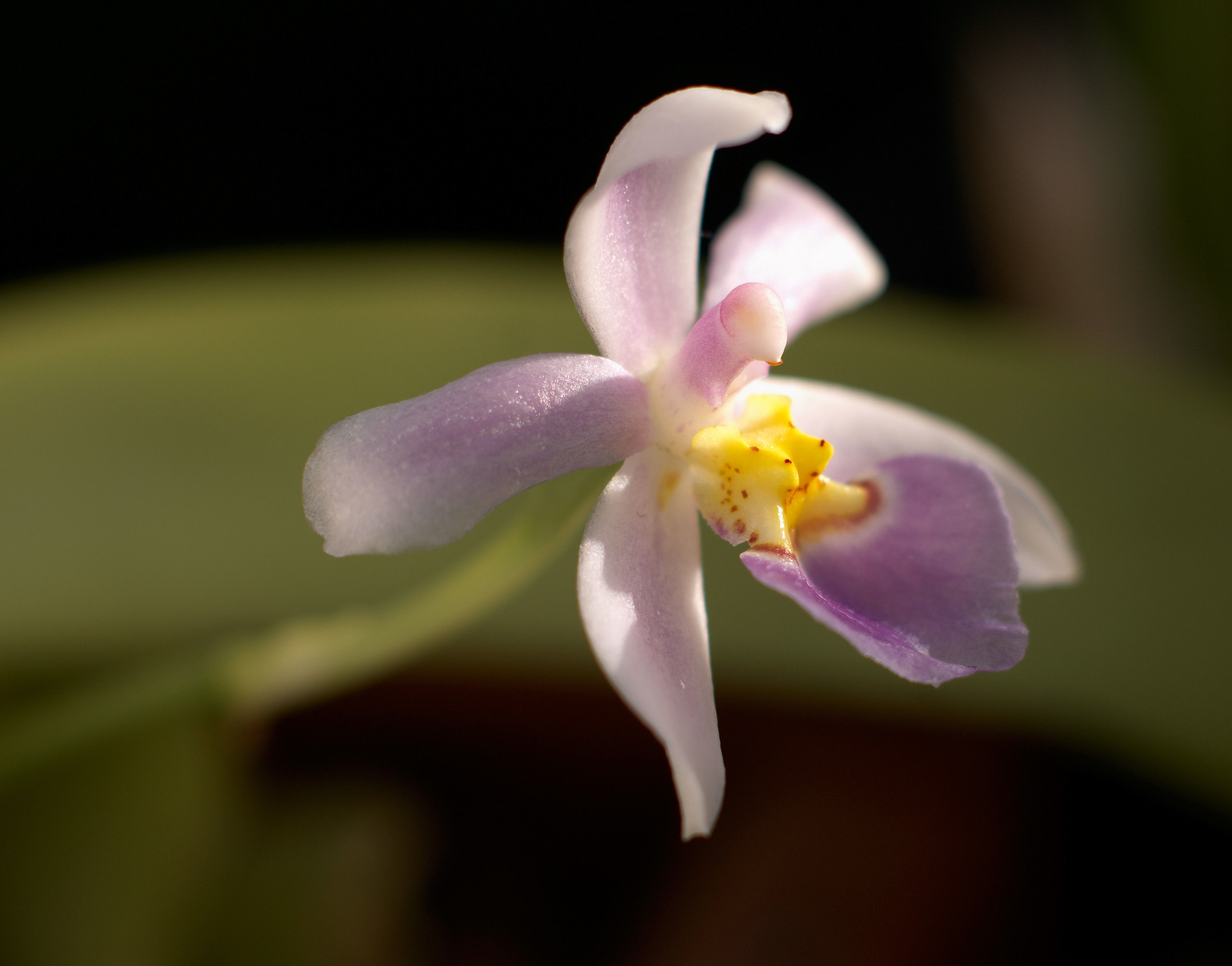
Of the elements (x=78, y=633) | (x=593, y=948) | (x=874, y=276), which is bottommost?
(x=593, y=948)

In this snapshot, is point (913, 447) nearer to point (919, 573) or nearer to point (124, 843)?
point (919, 573)

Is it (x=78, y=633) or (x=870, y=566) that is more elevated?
(x=870, y=566)

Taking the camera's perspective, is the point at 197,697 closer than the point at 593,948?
Yes

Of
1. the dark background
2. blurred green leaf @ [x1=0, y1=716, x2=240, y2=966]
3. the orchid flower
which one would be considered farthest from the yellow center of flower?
the dark background

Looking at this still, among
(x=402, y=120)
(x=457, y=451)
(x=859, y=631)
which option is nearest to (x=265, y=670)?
(x=457, y=451)

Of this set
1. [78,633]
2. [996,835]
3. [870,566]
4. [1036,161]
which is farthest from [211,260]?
[1036,161]

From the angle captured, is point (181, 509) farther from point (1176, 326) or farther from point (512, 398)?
point (1176, 326)

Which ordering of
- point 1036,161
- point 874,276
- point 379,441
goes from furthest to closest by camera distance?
1. point 1036,161
2. point 874,276
3. point 379,441
